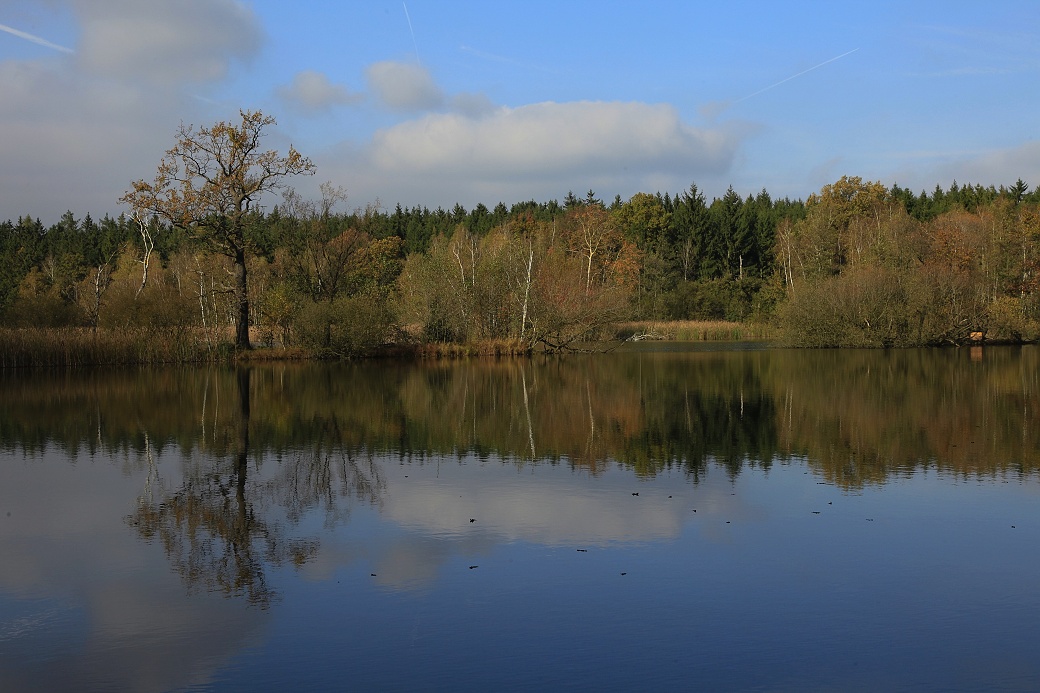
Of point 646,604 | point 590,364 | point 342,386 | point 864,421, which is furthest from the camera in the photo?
point 590,364

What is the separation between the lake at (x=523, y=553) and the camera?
18.3ft

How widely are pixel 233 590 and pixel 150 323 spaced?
32054 mm

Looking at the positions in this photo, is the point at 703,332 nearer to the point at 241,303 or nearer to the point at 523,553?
the point at 241,303

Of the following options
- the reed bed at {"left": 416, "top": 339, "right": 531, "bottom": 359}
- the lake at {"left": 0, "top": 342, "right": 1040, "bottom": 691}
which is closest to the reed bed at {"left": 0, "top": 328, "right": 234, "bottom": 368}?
the reed bed at {"left": 416, "top": 339, "right": 531, "bottom": 359}

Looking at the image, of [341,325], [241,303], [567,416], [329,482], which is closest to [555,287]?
[341,325]

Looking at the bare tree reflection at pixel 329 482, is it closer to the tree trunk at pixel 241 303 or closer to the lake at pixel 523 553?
the lake at pixel 523 553

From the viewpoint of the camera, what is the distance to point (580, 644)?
5.88 m

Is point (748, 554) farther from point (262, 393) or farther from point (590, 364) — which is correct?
point (590, 364)

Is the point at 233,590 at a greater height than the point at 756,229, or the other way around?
the point at 756,229

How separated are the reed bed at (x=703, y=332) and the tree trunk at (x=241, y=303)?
1144 inches

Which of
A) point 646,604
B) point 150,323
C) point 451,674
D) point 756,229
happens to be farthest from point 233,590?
point 756,229

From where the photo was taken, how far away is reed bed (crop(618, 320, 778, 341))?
63.1 metres

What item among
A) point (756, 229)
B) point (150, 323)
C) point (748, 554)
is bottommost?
point (748, 554)

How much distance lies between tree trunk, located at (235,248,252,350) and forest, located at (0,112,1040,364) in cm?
7
